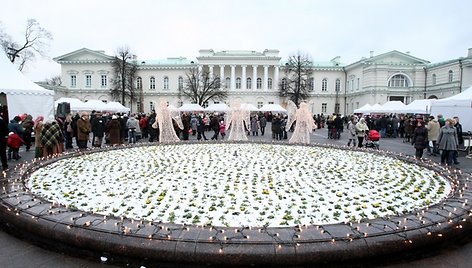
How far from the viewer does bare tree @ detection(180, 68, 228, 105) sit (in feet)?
228

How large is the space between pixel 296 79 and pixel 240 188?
226ft

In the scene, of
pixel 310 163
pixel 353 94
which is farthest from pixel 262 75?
pixel 310 163

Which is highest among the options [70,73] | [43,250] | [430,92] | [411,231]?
[70,73]

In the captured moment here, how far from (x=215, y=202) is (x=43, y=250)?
283 cm

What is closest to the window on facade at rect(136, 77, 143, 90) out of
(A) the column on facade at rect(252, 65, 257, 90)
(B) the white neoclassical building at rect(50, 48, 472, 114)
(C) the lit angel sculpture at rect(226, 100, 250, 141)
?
(B) the white neoclassical building at rect(50, 48, 472, 114)

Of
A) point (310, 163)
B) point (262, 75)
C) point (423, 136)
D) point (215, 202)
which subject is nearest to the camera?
point (215, 202)

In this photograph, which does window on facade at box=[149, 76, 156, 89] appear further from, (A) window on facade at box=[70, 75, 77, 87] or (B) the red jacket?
(B) the red jacket

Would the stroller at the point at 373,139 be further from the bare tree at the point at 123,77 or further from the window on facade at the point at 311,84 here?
the window on facade at the point at 311,84

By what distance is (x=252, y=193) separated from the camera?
7.13 meters

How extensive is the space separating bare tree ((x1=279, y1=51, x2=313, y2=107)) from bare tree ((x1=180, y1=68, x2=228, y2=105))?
13.0 meters

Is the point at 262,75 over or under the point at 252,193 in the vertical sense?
over

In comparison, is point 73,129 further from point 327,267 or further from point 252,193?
point 327,267

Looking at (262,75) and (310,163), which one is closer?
(310,163)

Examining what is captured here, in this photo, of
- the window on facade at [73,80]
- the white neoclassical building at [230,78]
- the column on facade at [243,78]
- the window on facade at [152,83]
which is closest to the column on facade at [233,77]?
the white neoclassical building at [230,78]
